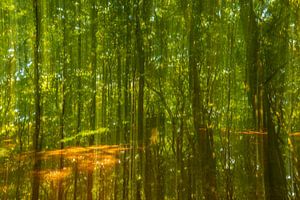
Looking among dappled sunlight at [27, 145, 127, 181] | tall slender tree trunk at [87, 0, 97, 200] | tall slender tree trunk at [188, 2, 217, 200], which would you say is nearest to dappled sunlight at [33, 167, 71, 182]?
dappled sunlight at [27, 145, 127, 181]

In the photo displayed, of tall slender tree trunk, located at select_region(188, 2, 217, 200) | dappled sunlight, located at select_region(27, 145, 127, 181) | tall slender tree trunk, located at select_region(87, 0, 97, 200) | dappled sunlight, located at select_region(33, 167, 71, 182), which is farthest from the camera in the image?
dappled sunlight, located at select_region(33, 167, 71, 182)

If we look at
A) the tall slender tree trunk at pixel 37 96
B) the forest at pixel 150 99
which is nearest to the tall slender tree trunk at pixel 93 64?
the forest at pixel 150 99

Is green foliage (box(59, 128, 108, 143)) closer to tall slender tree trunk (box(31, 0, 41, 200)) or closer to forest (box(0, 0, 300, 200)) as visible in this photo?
forest (box(0, 0, 300, 200))

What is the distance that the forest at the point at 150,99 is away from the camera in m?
3.76

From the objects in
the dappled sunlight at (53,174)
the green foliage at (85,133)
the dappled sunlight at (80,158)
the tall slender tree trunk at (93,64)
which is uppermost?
the tall slender tree trunk at (93,64)

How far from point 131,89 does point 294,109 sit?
6.00ft

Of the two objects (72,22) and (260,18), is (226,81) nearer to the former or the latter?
(260,18)

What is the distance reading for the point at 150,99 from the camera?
4156mm

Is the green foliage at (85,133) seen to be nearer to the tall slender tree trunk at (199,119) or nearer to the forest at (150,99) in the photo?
the forest at (150,99)

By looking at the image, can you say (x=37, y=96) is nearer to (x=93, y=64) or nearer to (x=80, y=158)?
(x=93, y=64)

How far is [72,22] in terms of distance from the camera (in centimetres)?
440

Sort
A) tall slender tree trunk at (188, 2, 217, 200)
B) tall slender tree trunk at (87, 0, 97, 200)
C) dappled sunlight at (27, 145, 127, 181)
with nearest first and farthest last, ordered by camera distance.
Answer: tall slender tree trunk at (188, 2, 217, 200) → dappled sunlight at (27, 145, 127, 181) → tall slender tree trunk at (87, 0, 97, 200)

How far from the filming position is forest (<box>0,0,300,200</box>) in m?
3.76

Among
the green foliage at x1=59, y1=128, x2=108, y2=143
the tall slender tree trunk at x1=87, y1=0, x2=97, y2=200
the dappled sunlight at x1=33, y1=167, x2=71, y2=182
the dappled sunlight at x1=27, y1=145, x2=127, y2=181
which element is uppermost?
the tall slender tree trunk at x1=87, y1=0, x2=97, y2=200
